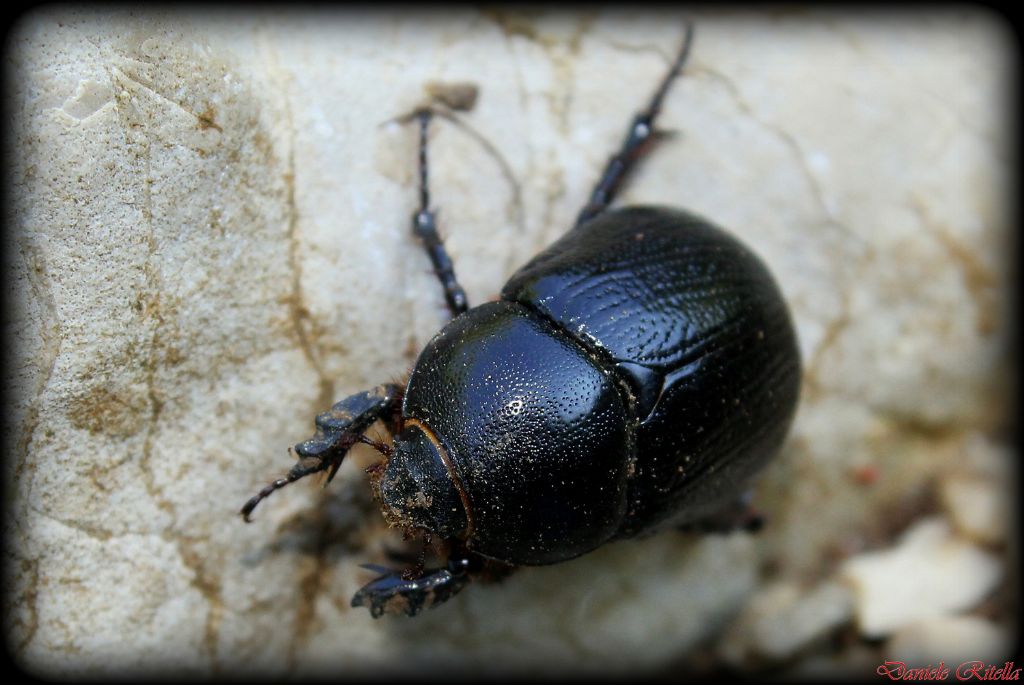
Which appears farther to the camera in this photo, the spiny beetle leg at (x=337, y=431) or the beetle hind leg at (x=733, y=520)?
the beetle hind leg at (x=733, y=520)

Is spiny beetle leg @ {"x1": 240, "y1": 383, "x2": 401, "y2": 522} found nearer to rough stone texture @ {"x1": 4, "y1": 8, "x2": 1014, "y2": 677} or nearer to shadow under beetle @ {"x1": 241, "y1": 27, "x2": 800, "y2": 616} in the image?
shadow under beetle @ {"x1": 241, "y1": 27, "x2": 800, "y2": 616}

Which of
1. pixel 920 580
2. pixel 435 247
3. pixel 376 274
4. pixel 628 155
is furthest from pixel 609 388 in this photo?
pixel 920 580

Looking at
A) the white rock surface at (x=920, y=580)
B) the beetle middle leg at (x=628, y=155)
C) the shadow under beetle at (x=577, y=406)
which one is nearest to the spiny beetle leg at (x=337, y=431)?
the shadow under beetle at (x=577, y=406)

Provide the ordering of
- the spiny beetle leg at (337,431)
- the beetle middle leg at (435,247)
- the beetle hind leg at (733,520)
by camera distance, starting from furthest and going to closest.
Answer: the beetle hind leg at (733,520) → the beetle middle leg at (435,247) → the spiny beetle leg at (337,431)

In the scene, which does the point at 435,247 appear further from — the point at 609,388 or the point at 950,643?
the point at 950,643

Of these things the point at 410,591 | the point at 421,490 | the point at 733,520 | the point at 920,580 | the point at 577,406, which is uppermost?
the point at 577,406

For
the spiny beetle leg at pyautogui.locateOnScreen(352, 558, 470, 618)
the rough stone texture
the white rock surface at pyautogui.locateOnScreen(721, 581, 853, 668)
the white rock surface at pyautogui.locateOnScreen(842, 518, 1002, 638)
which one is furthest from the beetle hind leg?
the spiny beetle leg at pyautogui.locateOnScreen(352, 558, 470, 618)

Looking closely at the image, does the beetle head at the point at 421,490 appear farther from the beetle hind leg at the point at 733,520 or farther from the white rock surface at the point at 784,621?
the white rock surface at the point at 784,621
